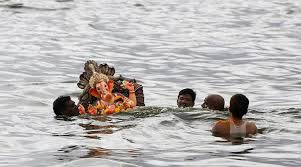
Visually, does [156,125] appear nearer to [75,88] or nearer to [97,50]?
[75,88]

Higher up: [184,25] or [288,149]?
[184,25]

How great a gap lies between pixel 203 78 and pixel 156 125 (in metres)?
11.0

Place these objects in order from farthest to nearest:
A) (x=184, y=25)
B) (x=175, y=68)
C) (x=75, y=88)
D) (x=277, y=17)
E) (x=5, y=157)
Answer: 1. (x=277, y=17)
2. (x=184, y=25)
3. (x=175, y=68)
4. (x=75, y=88)
5. (x=5, y=157)

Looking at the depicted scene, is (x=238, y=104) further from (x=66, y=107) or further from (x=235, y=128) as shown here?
(x=66, y=107)

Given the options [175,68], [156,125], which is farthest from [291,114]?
[175,68]

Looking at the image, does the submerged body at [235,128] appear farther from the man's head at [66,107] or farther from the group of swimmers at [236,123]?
the man's head at [66,107]

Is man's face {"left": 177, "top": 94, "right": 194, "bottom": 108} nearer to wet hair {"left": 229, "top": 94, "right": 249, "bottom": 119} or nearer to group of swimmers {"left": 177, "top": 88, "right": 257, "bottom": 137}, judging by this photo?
group of swimmers {"left": 177, "top": 88, "right": 257, "bottom": 137}

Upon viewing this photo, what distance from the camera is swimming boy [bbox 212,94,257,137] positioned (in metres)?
15.3

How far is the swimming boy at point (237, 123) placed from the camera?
604 inches

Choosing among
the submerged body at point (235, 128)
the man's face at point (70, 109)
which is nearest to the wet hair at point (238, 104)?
the submerged body at point (235, 128)

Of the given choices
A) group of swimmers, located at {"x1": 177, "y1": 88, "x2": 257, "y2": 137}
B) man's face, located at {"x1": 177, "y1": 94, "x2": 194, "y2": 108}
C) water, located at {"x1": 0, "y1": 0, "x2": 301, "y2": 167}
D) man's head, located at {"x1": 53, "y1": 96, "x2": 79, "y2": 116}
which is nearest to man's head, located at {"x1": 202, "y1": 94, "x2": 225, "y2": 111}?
man's face, located at {"x1": 177, "y1": 94, "x2": 194, "y2": 108}

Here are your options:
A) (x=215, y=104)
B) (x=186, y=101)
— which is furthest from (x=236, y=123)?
(x=186, y=101)

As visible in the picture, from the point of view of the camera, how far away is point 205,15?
49875 millimetres

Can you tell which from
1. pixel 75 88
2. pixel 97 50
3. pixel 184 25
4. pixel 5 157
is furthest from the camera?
pixel 184 25
